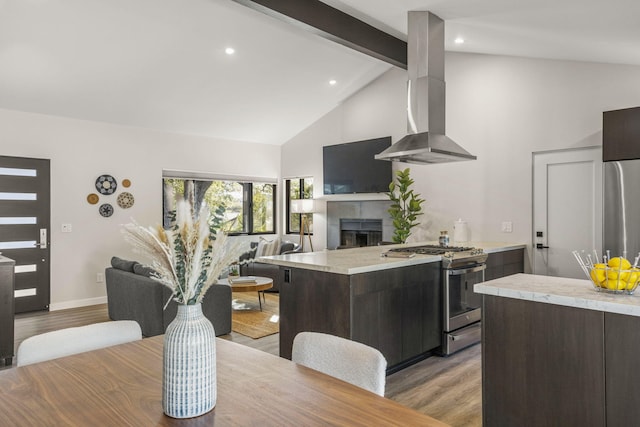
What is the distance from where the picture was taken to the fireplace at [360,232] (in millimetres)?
6531

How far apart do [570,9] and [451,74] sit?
254 centimetres

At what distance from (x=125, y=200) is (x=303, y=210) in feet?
9.24

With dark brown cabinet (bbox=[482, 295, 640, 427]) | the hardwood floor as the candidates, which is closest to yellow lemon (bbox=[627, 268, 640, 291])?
dark brown cabinet (bbox=[482, 295, 640, 427])

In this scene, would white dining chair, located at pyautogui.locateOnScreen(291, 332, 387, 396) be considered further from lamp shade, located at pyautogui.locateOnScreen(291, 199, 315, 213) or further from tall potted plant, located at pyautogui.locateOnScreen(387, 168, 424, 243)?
lamp shade, located at pyautogui.locateOnScreen(291, 199, 315, 213)

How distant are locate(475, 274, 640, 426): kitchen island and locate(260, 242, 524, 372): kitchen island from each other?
1004mm

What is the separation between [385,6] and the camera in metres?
4.02

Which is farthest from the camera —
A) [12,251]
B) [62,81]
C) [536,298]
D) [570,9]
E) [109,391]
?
[12,251]

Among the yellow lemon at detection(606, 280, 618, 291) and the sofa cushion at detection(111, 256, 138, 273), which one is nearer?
the yellow lemon at detection(606, 280, 618, 291)

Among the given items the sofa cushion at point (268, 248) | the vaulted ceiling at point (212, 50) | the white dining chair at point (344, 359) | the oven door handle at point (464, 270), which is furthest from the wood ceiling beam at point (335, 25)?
the sofa cushion at point (268, 248)

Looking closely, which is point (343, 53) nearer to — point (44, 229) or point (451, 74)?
point (451, 74)

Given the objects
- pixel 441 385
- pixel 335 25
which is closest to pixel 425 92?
pixel 335 25

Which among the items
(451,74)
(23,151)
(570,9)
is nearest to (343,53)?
(451,74)

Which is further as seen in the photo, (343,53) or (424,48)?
(343,53)

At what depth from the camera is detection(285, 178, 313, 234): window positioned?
774cm
